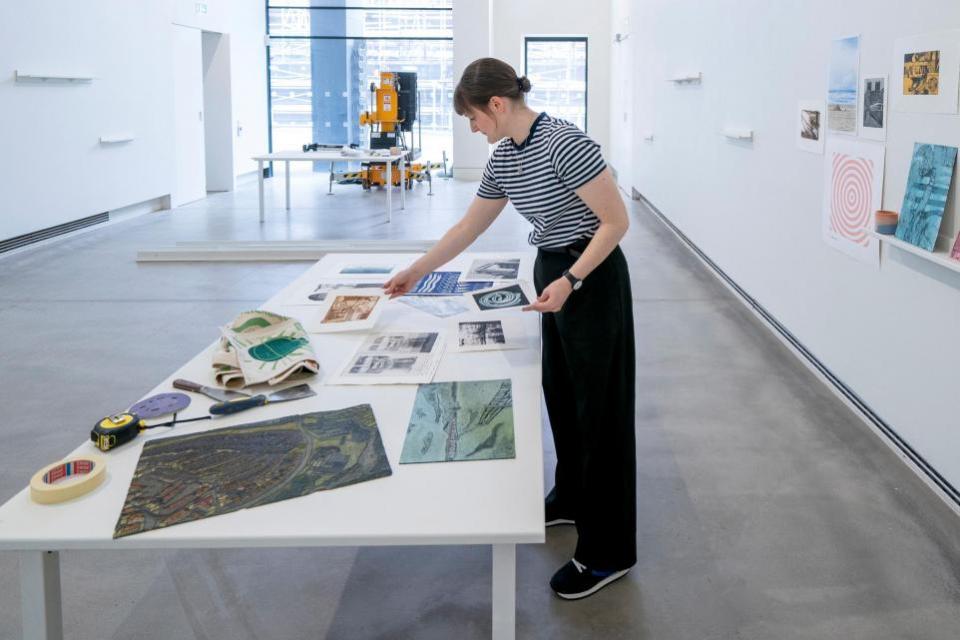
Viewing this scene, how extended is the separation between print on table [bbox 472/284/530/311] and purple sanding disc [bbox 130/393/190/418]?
1007 millimetres

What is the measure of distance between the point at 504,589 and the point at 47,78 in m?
7.55

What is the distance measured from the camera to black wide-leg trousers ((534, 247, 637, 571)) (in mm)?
2211

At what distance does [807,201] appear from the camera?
424 cm

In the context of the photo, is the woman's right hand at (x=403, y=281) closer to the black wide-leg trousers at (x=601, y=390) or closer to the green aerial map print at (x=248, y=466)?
the black wide-leg trousers at (x=601, y=390)

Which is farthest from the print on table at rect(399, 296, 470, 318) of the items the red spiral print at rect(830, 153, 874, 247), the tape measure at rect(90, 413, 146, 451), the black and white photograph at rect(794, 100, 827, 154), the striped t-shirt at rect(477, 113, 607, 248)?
the black and white photograph at rect(794, 100, 827, 154)

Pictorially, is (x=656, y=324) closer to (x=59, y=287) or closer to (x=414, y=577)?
(x=414, y=577)

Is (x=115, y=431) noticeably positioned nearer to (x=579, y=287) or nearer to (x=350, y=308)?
(x=350, y=308)

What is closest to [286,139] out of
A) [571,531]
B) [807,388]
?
[807,388]

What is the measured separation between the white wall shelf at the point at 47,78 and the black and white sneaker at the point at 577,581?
6667mm

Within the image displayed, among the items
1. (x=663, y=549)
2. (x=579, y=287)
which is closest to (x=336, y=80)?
(x=663, y=549)

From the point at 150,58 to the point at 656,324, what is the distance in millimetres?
7010

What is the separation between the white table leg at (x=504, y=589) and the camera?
4.83ft

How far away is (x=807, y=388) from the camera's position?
4012mm

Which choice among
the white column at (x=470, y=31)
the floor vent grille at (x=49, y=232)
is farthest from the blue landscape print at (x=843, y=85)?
the white column at (x=470, y=31)
